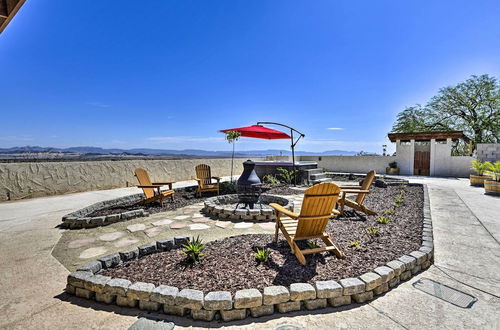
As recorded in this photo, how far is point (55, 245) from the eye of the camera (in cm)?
296

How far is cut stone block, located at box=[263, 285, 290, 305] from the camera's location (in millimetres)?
1640

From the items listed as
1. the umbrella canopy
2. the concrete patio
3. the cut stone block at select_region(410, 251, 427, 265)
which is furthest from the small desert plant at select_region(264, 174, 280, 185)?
the cut stone block at select_region(410, 251, 427, 265)

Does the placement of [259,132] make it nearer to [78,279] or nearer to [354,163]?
[78,279]

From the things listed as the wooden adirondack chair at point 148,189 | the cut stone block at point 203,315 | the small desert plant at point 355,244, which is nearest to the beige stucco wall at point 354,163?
the wooden adirondack chair at point 148,189

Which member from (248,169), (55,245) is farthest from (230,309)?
(248,169)

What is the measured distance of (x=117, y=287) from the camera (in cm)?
174

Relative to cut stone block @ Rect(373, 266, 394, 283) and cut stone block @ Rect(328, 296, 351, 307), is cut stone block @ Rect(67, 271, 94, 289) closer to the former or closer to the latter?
cut stone block @ Rect(328, 296, 351, 307)

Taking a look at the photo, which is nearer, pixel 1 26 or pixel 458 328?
pixel 458 328

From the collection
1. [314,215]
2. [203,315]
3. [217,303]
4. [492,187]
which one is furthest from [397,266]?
[492,187]

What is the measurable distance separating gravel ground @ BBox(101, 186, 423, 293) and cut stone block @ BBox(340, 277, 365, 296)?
153 millimetres

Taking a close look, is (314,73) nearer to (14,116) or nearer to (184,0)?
(184,0)

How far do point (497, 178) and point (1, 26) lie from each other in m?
11.6

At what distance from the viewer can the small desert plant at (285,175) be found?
8461 millimetres

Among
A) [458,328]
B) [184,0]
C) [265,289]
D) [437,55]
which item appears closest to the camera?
[458,328]
